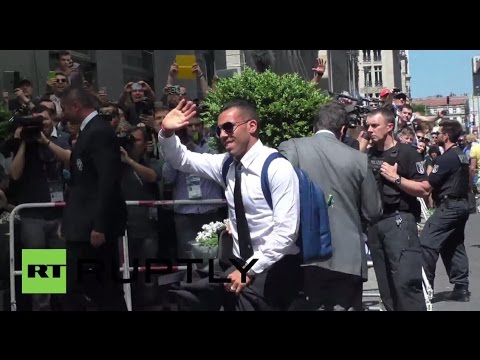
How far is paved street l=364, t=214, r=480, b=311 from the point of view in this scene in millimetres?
8188

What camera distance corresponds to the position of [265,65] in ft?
28.1

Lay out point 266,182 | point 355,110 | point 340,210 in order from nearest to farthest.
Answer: point 266,182 → point 340,210 → point 355,110

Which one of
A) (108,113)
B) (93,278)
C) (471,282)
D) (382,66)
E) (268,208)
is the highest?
(382,66)

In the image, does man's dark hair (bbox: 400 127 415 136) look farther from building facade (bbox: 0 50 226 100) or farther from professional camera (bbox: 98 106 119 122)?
professional camera (bbox: 98 106 119 122)

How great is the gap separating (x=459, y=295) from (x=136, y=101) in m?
3.99

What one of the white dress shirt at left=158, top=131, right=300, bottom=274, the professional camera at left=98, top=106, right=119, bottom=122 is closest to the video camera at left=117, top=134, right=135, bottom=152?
the professional camera at left=98, top=106, right=119, bottom=122

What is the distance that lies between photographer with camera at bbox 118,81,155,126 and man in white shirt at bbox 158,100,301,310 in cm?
168

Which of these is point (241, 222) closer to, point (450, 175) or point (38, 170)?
point (38, 170)

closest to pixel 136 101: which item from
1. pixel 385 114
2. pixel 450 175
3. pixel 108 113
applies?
pixel 108 113

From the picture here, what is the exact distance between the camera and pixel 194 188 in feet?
23.8

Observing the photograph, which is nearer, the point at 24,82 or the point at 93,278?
the point at 93,278

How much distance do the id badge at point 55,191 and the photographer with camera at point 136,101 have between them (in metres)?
0.86
